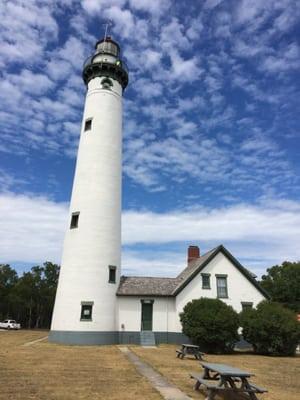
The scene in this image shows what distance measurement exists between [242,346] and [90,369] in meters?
15.2

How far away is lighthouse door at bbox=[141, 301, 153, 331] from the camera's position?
24.7m

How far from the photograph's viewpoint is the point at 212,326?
20.9 metres

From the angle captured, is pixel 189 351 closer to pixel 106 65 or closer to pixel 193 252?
pixel 193 252

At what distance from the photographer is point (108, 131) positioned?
1043 inches

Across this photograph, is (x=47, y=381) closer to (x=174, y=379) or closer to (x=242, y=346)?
(x=174, y=379)

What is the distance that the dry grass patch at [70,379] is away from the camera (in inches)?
346

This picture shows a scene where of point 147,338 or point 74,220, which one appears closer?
point 147,338

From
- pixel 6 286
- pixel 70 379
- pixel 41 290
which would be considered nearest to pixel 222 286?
pixel 70 379

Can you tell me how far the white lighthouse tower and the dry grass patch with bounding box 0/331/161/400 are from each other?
22.9 feet

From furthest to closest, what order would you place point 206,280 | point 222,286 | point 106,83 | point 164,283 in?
1. point 106,83
2. point 164,283
3. point 222,286
4. point 206,280

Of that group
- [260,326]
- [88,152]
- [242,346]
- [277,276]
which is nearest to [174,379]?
[260,326]

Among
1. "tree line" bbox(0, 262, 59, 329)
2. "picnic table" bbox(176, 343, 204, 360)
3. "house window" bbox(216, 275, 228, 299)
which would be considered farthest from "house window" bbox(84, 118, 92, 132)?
"tree line" bbox(0, 262, 59, 329)

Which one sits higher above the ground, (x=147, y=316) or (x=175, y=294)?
(x=175, y=294)

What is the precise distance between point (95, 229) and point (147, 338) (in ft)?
25.7
